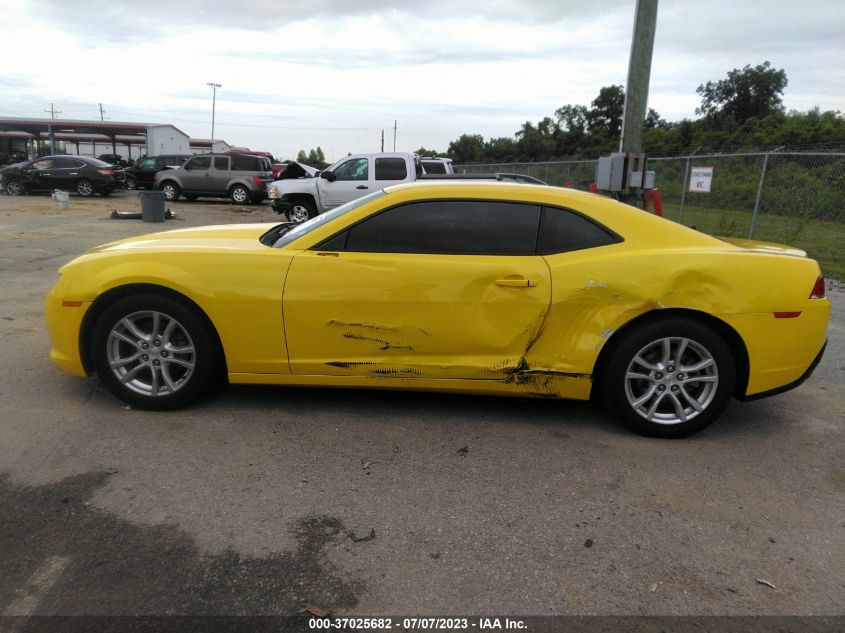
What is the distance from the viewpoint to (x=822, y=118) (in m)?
31.9

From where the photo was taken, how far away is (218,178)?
22.6 m

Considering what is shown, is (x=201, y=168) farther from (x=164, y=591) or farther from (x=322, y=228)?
A: (x=164, y=591)

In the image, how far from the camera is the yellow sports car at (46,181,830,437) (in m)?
3.53

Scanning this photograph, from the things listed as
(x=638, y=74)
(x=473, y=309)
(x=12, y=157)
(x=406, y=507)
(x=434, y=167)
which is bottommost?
(x=406, y=507)

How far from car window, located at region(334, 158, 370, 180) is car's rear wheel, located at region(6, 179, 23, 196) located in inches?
579

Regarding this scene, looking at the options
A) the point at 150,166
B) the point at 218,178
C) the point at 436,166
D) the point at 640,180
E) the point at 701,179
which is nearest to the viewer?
the point at 640,180

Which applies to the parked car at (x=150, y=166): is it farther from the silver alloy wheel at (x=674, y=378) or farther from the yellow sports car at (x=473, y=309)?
the silver alloy wheel at (x=674, y=378)

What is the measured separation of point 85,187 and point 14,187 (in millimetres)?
2616

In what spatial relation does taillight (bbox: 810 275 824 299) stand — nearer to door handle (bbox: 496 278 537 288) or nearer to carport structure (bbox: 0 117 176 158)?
door handle (bbox: 496 278 537 288)

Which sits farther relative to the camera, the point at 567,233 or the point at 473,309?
the point at 567,233

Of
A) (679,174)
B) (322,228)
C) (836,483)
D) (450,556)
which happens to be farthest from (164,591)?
(679,174)

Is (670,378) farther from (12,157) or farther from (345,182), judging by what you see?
(12,157)

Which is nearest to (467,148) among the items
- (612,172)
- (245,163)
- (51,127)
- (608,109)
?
(608,109)

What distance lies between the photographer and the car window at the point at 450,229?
3.67m
